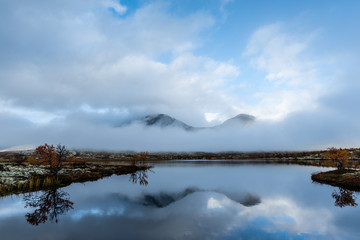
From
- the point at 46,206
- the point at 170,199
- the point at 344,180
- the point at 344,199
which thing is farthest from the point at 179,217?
the point at 344,180

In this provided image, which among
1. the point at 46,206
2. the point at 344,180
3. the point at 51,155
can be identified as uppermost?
the point at 51,155

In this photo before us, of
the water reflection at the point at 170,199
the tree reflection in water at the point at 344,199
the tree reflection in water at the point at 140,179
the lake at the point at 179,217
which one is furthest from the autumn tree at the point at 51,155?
the tree reflection in water at the point at 344,199

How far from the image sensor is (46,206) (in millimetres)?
23250

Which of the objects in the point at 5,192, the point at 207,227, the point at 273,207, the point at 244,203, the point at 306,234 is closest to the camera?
the point at 306,234

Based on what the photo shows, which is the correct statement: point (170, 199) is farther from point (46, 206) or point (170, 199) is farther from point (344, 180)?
point (344, 180)

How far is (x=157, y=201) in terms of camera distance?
26922mm

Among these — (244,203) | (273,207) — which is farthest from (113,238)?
(273,207)

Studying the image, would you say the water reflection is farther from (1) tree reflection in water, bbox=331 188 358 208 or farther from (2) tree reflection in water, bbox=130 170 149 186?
(2) tree reflection in water, bbox=130 170 149 186

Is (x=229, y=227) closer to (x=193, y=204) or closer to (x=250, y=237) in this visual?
(x=250, y=237)

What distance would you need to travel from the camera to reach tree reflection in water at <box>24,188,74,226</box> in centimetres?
1922

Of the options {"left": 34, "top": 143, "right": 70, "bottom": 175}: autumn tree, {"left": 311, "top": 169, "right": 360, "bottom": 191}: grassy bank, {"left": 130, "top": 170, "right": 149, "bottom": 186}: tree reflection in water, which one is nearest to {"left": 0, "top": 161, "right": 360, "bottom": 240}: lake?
{"left": 311, "top": 169, "right": 360, "bottom": 191}: grassy bank

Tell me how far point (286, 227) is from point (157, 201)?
1591 cm

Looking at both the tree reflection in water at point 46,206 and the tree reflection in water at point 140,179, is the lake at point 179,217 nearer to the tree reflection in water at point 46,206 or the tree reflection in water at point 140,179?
the tree reflection in water at point 46,206

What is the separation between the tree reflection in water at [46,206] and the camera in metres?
19.2
